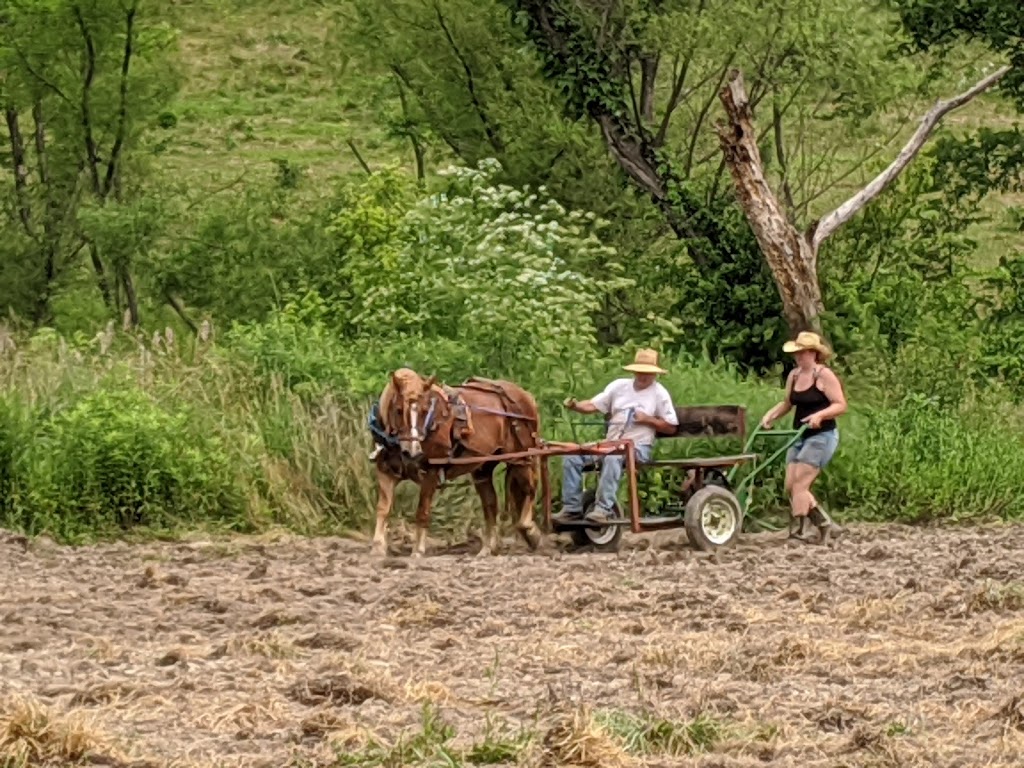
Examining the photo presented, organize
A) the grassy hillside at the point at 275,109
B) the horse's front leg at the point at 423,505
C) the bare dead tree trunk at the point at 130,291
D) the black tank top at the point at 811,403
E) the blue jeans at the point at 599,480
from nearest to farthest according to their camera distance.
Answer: the horse's front leg at the point at 423,505 < the blue jeans at the point at 599,480 < the black tank top at the point at 811,403 < the bare dead tree trunk at the point at 130,291 < the grassy hillside at the point at 275,109

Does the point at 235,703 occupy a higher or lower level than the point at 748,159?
lower

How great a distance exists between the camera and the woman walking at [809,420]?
51.3ft

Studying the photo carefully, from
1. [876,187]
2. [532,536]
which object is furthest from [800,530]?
[876,187]

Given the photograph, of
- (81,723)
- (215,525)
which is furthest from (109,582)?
(81,723)

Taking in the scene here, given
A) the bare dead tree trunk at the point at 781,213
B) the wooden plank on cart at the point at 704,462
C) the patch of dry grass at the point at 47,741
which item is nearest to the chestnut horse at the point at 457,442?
the wooden plank on cart at the point at 704,462

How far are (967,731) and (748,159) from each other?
12844 mm

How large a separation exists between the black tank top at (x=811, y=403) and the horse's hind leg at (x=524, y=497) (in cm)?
205

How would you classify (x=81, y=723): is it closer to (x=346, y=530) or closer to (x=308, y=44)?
(x=346, y=530)

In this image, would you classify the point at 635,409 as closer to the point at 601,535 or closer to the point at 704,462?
the point at 704,462

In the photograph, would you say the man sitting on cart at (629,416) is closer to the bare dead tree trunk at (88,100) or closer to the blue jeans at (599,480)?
the blue jeans at (599,480)

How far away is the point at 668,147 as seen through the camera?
82.0 feet

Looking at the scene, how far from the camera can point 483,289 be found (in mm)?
18484

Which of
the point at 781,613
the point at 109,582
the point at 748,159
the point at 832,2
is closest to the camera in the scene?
the point at 781,613

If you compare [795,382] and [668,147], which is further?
[668,147]
